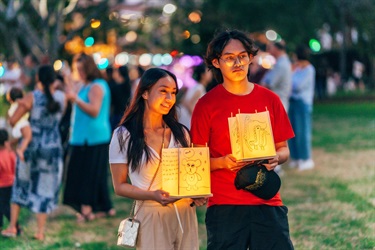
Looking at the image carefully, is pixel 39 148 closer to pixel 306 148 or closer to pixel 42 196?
pixel 42 196

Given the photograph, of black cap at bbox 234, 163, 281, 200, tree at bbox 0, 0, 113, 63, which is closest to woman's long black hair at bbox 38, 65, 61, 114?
black cap at bbox 234, 163, 281, 200

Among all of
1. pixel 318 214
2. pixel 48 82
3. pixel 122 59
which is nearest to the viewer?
pixel 48 82

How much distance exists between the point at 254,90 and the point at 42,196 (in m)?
4.53

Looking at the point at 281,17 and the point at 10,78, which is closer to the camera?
the point at 10,78

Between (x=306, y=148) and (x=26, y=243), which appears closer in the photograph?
(x=26, y=243)

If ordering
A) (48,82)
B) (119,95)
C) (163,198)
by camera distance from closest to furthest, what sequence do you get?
(163,198) → (48,82) → (119,95)

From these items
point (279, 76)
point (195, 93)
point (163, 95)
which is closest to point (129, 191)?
point (163, 95)

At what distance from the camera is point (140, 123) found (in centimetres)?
541

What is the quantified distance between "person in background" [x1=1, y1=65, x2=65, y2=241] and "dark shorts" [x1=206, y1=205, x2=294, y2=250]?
4.37 metres

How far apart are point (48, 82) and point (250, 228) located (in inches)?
177

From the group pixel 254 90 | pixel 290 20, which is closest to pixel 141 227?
pixel 254 90

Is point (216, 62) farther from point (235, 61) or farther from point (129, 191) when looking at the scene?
point (129, 191)

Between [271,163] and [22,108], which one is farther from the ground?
[22,108]

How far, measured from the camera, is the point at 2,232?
30.9ft
